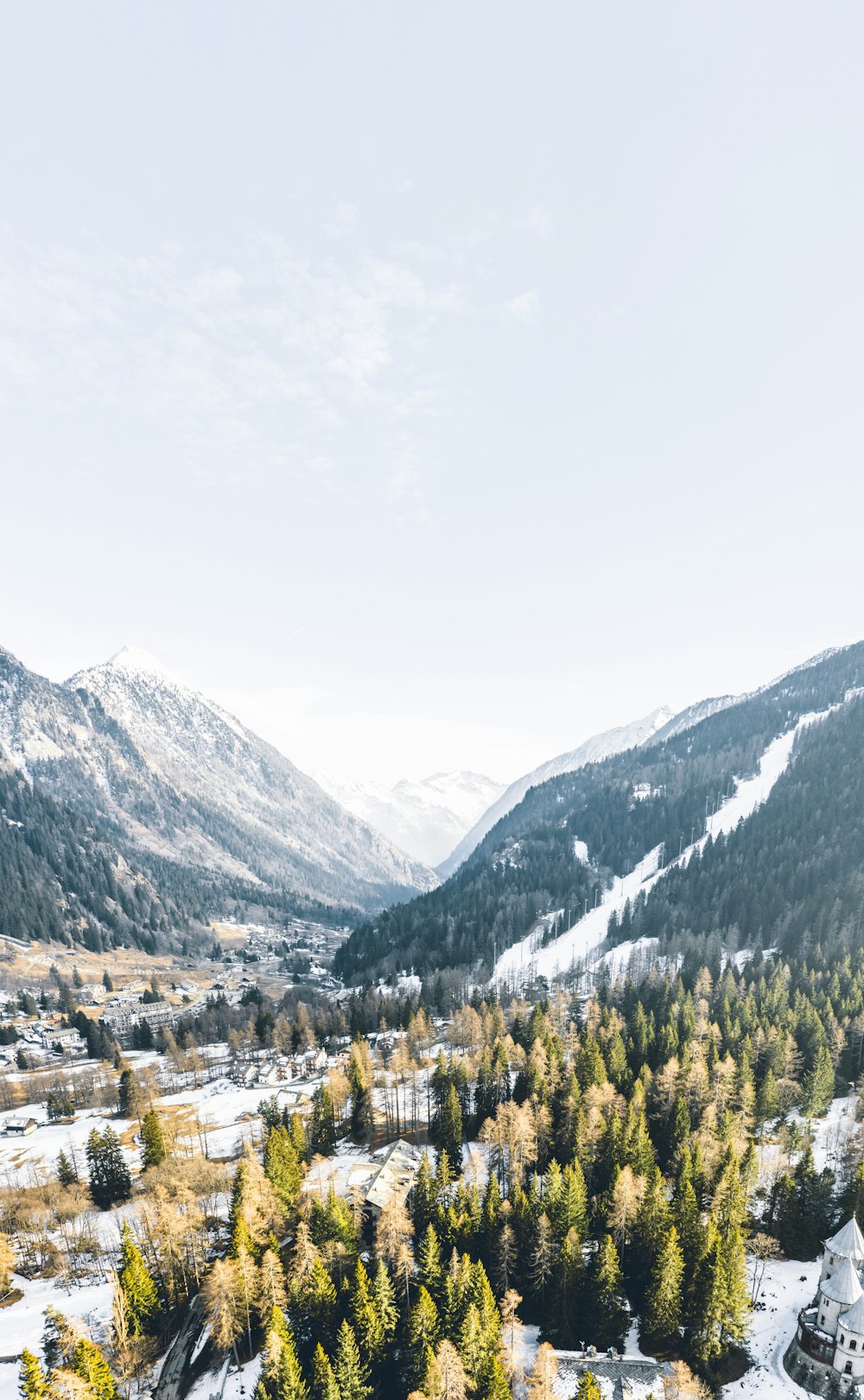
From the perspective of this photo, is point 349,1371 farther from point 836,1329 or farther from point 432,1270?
point 836,1329

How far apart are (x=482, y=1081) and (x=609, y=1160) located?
926 inches

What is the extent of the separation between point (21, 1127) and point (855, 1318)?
432 feet

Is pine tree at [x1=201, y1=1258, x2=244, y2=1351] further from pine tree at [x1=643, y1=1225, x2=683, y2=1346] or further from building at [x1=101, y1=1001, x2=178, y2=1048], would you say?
building at [x1=101, y1=1001, x2=178, y2=1048]

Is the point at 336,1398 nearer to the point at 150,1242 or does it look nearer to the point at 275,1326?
the point at 275,1326

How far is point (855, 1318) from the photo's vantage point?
50969 millimetres

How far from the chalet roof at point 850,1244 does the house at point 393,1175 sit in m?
41.2

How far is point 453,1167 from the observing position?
79312 millimetres

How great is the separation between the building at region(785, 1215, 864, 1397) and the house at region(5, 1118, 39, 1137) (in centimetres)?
12433

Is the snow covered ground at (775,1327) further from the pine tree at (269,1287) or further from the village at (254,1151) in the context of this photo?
the pine tree at (269,1287)

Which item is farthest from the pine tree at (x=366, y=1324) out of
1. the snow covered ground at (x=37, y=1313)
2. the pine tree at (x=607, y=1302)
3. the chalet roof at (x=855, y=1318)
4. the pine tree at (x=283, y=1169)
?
the chalet roof at (x=855, y=1318)

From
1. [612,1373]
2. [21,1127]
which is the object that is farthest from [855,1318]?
[21,1127]

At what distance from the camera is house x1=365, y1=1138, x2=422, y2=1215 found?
6944 centimetres

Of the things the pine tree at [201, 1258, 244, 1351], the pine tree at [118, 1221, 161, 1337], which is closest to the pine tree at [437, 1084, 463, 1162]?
the pine tree at [201, 1258, 244, 1351]

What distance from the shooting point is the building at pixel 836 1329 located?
5125cm
